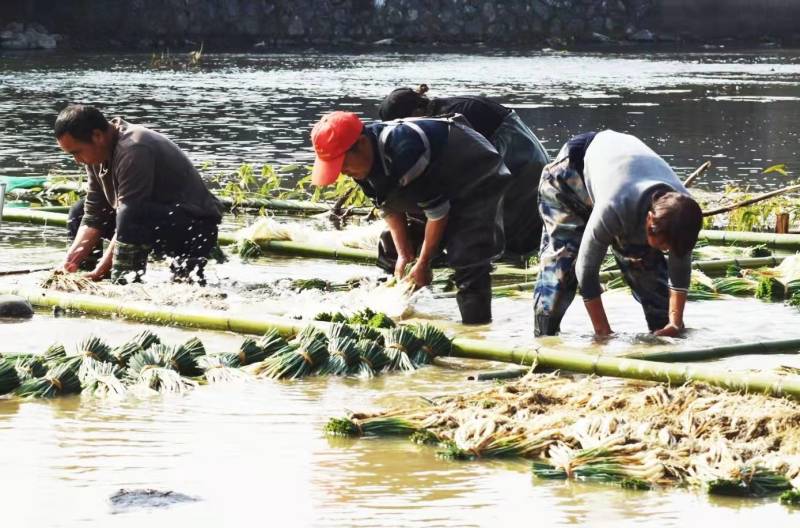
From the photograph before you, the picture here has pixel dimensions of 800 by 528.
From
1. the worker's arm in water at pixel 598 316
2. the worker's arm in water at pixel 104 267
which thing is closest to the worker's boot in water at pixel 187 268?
Result: the worker's arm in water at pixel 104 267

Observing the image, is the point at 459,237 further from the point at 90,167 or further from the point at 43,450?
the point at 43,450

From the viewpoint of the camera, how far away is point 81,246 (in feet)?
26.3

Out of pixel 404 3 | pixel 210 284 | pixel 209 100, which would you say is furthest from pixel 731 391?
pixel 404 3

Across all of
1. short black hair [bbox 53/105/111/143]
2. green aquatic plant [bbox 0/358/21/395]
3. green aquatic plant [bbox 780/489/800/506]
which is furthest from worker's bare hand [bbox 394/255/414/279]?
green aquatic plant [bbox 780/489/800/506]

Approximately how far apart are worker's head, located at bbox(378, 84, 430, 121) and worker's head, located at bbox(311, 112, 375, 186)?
1.32m

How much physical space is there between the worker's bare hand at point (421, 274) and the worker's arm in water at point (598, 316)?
91 centimetres

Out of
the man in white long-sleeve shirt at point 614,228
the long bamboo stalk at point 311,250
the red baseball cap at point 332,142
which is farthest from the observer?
the long bamboo stalk at point 311,250

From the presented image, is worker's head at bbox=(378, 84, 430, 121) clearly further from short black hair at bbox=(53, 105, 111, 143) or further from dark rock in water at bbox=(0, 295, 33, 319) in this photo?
dark rock in water at bbox=(0, 295, 33, 319)

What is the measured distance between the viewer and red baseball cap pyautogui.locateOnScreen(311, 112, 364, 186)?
6266 millimetres

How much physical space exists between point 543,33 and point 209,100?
38.8 meters

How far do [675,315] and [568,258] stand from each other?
569mm

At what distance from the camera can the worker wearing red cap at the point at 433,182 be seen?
636 cm

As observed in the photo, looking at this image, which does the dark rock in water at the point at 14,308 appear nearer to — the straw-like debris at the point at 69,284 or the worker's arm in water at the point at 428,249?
the straw-like debris at the point at 69,284

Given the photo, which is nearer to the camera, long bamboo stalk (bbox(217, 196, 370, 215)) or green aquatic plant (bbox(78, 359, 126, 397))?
green aquatic plant (bbox(78, 359, 126, 397))
